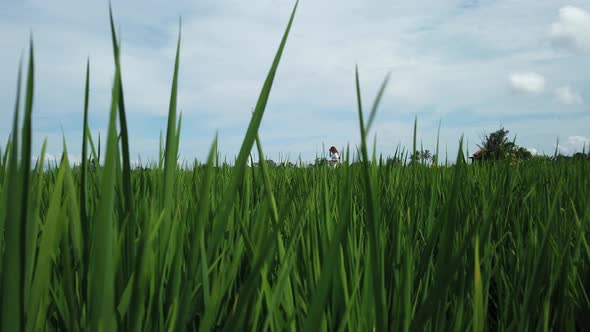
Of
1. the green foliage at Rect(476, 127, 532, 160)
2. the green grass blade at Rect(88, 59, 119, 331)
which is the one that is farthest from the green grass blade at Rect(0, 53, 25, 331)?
the green foliage at Rect(476, 127, 532, 160)

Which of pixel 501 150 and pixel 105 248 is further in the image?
pixel 501 150

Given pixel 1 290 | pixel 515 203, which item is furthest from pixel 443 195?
pixel 1 290

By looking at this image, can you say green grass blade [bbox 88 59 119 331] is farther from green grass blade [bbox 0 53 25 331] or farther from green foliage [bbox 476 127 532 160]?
green foliage [bbox 476 127 532 160]

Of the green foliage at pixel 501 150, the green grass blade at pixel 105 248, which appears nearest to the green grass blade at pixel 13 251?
the green grass blade at pixel 105 248

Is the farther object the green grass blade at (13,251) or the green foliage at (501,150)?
the green foliage at (501,150)

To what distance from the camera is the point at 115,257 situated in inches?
19.6

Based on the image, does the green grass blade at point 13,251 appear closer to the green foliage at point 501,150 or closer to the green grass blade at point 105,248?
the green grass blade at point 105,248

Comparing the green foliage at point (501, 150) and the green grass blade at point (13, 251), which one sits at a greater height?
the green foliage at point (501, 150)

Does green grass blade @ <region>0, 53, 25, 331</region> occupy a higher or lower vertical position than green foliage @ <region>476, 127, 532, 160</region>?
lower

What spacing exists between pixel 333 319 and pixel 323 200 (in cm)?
24

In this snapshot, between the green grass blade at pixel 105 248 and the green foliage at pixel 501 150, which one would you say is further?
the green foliage at pixel 501 150

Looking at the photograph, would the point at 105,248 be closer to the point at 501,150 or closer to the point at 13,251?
the point at 13,251

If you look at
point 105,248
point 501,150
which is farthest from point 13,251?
point 501,150

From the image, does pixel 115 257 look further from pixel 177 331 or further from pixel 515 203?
pixel 515 203
